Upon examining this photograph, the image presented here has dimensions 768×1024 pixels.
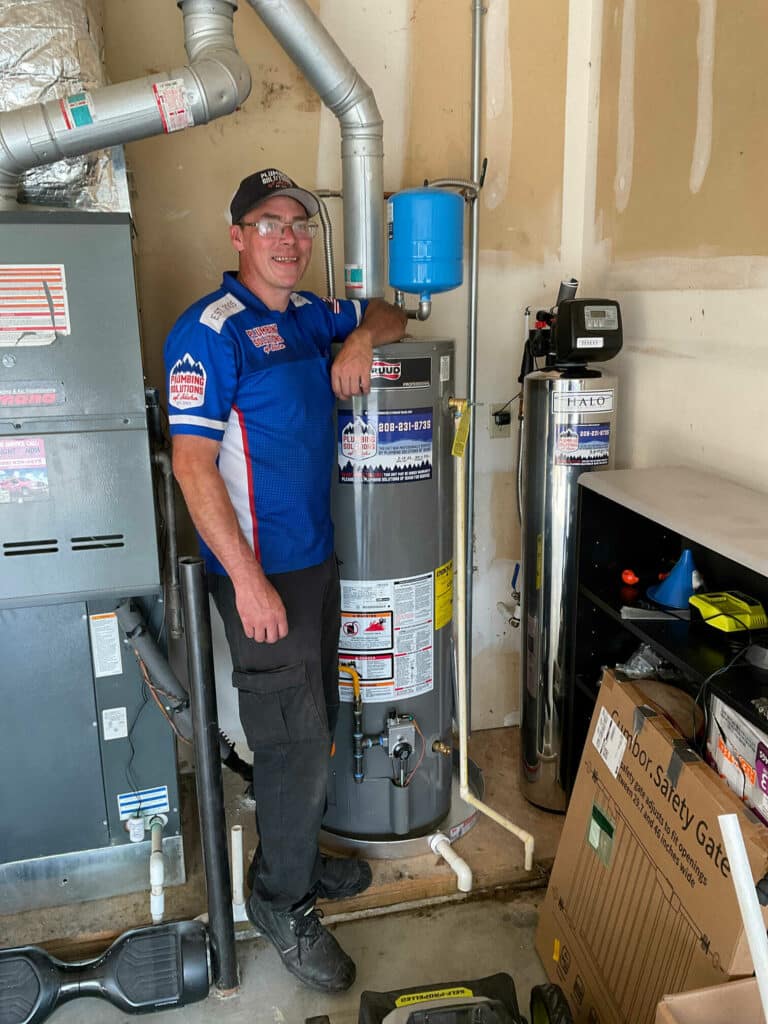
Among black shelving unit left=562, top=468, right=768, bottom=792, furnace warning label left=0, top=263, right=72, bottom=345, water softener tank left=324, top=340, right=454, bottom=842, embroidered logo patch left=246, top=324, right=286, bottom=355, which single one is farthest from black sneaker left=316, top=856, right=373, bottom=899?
furnace warning label left=0, top=263, right=72, bottom=345

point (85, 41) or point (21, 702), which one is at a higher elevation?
point (85, 41)

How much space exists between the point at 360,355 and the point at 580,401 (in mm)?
617

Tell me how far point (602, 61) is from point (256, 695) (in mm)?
2041

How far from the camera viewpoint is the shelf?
1444 mm

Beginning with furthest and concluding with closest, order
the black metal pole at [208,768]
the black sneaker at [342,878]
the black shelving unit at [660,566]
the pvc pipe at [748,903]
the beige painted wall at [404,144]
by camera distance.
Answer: the beige painted wall at [404,144], the black sneaker at [342,878], the black metal pole at [208,768], the black shelving unit at [660,566], the pvc pipe at [748,903]

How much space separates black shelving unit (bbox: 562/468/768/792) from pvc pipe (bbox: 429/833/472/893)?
1.23ft

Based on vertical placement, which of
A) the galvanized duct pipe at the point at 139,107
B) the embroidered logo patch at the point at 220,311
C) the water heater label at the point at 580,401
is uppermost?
the galvanized duct pipe at the point at 139,107

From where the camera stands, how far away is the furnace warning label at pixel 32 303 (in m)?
1.55

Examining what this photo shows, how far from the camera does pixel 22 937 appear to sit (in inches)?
73.9

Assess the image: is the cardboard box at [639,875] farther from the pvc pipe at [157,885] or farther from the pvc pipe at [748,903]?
the pvc pipe at [157,885]

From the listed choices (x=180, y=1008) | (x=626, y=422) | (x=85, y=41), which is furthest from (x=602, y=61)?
(x=180, y=1008)

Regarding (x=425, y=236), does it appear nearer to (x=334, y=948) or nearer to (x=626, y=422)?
(x=626, y=422)

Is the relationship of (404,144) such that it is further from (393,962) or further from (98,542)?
(393,962)

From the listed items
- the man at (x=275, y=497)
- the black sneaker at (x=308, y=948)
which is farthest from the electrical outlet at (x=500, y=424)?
the black sneaker at (x=308, y=948)
